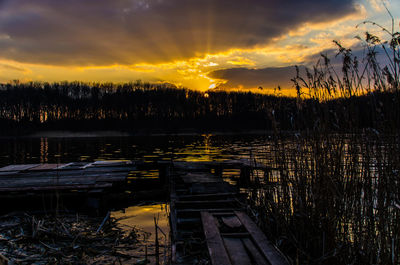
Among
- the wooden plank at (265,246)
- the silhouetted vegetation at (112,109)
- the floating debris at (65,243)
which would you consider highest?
the silhouetted vegetation at (112,109)

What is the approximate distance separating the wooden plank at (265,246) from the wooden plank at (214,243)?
0.48 metres

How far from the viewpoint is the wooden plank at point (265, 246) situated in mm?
3372

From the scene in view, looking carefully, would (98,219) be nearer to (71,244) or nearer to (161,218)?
(161,218)

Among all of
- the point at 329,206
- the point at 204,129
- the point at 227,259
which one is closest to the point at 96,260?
the point at 227,259

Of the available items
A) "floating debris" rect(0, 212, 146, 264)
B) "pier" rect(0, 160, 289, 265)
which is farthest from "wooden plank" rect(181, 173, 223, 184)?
"floating debris" rect(0, 212, 146, 264)

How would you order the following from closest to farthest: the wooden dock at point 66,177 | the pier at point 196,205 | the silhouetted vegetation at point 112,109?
the pier at point 196,205
the wooden dock at point 66,177
the silhouetted vegetation at point 112,109

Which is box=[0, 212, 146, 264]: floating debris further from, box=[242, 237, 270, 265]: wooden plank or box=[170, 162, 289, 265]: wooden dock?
box=[242, 237, 270, 265]: wooden plank

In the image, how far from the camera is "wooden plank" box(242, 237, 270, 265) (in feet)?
11.1

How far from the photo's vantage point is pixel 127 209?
828 cm

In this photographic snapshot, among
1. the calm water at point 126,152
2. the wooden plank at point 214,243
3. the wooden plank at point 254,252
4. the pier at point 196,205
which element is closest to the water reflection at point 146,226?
the pier at point 196,205

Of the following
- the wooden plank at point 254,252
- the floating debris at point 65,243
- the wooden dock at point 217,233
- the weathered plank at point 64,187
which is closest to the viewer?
the wooden plank at point 254,252

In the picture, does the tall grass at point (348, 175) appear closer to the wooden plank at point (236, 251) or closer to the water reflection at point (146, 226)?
the wooden plank at point (236, 251)

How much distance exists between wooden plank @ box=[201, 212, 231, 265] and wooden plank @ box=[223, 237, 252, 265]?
87 millimetres

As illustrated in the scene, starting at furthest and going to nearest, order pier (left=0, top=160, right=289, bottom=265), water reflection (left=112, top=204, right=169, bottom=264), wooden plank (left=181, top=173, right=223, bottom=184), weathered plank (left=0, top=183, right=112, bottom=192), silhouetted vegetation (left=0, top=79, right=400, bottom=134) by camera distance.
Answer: silhouetted vegetation (left=0, top=79, right=400, bottom=134)
wooden plank (left=181, top=173, right=223, bottom=184)
weathered plank (left=0, top=183, right=112, bottom=192)
water reflection (left=112, top=204, right=169, bottom=264)
pier (left=0, top=160, right=289, bottom=265)
